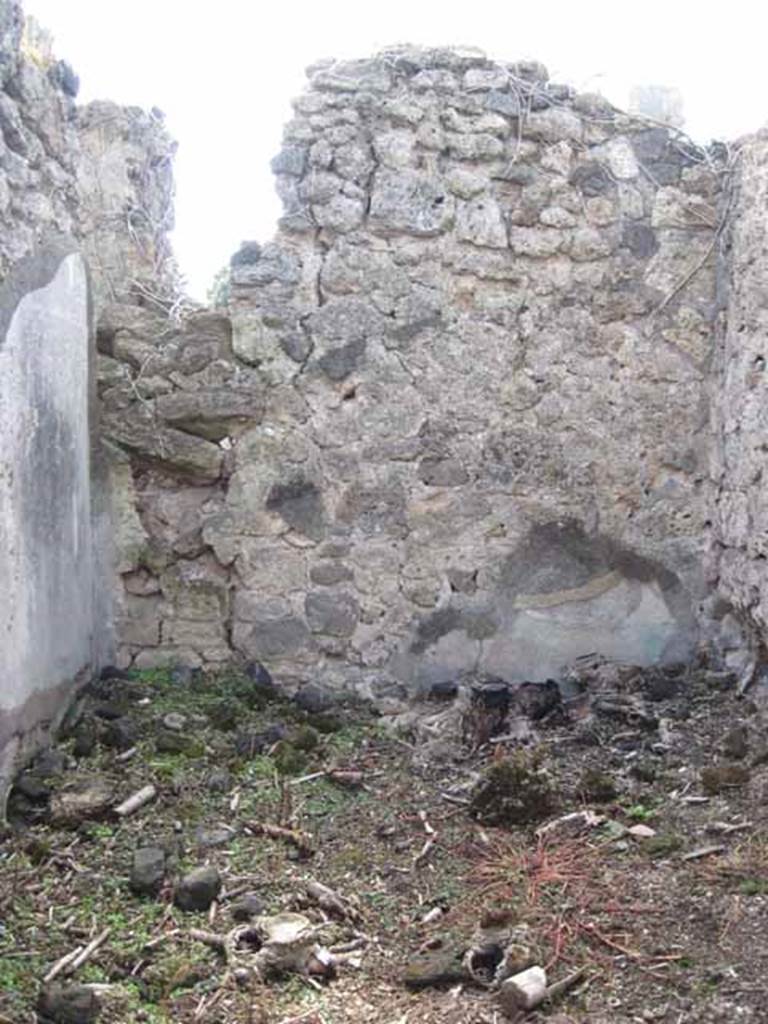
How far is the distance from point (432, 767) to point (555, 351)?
176 cm

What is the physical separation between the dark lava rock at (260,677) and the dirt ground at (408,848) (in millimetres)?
38

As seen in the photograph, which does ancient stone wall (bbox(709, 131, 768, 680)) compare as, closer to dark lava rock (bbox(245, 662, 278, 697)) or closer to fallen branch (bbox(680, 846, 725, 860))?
fallen branch (bbox(680, 846, 725, 860))

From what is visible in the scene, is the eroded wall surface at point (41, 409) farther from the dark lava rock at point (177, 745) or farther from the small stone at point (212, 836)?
the small stone at point (212, 836)

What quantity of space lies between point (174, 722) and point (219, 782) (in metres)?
0.53

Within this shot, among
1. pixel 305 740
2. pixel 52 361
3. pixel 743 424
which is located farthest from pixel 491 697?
pixel 52 361

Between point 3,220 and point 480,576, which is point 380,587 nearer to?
point 480,576

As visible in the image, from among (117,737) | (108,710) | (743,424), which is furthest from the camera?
(743,424)

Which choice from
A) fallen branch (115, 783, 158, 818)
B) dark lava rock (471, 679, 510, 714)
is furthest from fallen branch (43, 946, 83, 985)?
dark lava rock (471, 679, 510, 714)

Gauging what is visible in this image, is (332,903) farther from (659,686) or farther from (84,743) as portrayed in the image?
(659,686)

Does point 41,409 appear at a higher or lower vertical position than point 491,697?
higher

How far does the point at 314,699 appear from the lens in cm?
461

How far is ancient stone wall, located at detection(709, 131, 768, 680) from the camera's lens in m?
4.27

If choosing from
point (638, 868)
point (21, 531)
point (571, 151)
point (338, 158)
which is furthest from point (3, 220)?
point (638, 868)

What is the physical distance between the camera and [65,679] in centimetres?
409
